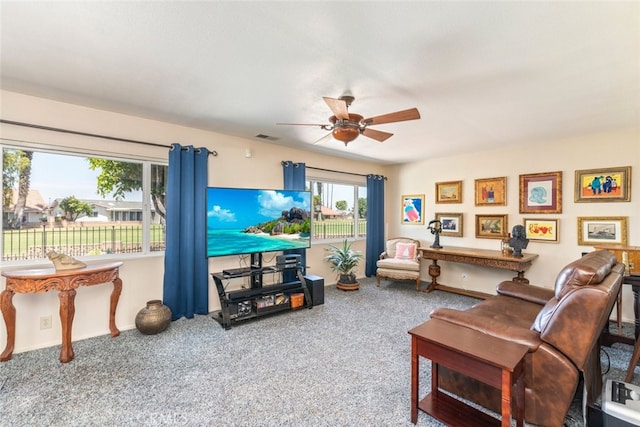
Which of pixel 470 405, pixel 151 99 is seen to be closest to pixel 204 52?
pixel 151 99

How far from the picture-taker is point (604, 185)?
3.63 metres

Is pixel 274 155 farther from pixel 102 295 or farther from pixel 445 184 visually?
pixel 445 184

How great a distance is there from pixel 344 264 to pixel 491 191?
2.65 m

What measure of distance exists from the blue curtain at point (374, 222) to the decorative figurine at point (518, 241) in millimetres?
2302

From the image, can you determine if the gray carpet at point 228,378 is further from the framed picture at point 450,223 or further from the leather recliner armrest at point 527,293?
the framed picture at point 450,223

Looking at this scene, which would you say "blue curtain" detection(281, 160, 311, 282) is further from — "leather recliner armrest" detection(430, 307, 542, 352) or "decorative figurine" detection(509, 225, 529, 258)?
"decorative figurine" detection(509, 225, 529, 258)

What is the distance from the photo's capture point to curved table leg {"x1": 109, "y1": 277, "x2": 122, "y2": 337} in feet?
A: 9.57

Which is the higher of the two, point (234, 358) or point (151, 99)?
point (151, 99)

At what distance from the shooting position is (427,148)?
14.7 feet

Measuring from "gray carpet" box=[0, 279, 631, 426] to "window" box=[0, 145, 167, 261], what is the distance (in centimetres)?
97

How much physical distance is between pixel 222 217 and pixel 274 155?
1.42m

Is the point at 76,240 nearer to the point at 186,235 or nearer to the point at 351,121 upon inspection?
the point at 186,235

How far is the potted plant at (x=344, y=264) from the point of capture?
4.82 metres

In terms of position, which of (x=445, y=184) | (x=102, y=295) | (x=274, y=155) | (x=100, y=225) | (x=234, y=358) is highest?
(x=274, y=155)
